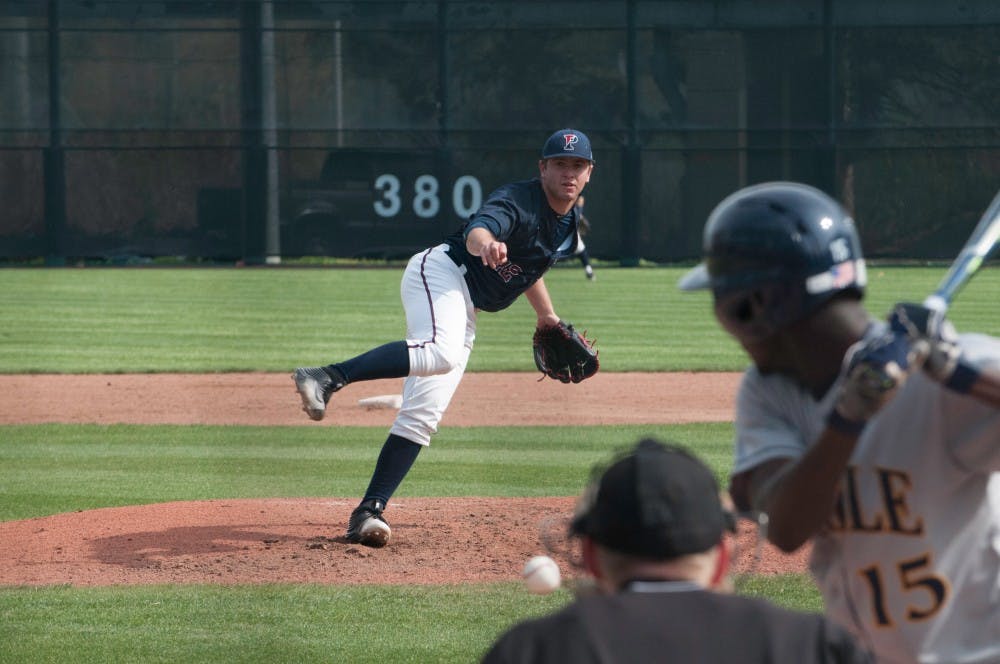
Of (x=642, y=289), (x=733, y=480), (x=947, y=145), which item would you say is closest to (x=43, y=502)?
(x=733, y=480)

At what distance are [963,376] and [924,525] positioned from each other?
34 cm

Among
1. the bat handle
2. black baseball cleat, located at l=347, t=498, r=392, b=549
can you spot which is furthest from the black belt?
the bat handle

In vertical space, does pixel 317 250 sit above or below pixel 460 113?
below

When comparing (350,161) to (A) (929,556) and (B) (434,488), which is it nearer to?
(B) (434,488)

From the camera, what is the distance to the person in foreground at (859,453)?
6.96 ft

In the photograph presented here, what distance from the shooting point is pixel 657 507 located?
67.2 inches

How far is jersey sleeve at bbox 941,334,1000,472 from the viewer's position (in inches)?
82.0

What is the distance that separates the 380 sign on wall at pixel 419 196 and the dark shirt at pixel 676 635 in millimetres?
25244

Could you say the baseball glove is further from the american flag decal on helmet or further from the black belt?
the american flag decal on helmet

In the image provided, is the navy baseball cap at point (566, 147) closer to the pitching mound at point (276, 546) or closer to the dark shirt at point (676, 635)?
the pitching mound at point (276, 546)

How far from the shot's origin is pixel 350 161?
2706cm

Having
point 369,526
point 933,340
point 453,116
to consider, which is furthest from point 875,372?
point 453,116

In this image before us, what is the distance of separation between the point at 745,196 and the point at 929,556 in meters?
0.62

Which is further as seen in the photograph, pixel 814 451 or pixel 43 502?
pixel 43 502
